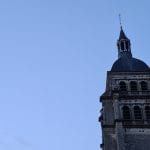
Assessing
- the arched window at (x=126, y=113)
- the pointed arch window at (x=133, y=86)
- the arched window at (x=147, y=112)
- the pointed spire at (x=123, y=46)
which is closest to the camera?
the arched window at (x=126, y=113)

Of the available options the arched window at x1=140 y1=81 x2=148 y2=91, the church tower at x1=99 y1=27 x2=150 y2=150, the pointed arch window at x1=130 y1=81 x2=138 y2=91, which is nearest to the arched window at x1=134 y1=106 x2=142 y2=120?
the church tower at x1=99 y1=27 x2=150 y2=150

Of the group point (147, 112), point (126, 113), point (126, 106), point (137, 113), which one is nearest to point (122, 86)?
point (126, 106)

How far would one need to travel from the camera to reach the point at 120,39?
62125mm

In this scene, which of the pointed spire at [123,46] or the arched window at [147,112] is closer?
the arched window at [147,112]

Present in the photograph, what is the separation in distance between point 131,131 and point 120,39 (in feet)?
51.7

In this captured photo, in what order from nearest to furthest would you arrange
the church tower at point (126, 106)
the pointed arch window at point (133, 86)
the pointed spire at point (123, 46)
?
the church tower at point (126, 106) → the pointed arch window at point (133, 86) → the pointed spire at point (123, 46)

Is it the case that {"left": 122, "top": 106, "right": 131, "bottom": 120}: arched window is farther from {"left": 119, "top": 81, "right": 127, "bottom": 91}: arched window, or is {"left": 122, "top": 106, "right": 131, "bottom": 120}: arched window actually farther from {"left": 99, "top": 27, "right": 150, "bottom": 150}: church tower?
{"left": 119, "top": 81, "right": 127, "bottom": 91}: arched window

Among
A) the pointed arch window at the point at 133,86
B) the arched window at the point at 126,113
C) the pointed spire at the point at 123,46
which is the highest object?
the pointed spire at the point at 123,46

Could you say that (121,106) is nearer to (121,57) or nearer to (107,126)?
(107,126)

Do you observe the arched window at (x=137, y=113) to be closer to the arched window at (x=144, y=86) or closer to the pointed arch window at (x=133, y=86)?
the pointed arch window at (x=133, y=86)

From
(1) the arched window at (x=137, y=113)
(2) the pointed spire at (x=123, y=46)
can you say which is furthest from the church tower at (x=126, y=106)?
(2) the pointed spire at (x=123, y=46)

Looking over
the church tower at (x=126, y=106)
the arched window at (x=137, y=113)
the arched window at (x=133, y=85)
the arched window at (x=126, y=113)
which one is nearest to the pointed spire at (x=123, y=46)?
the church tower at (x=126, y=106)

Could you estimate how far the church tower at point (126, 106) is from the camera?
4923 cm

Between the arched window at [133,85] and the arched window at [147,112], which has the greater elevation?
the arched window at [133,85]
